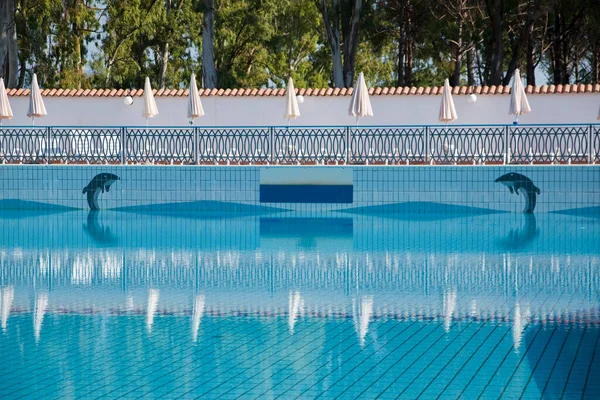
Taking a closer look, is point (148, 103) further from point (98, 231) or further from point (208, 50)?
point (208, 50)

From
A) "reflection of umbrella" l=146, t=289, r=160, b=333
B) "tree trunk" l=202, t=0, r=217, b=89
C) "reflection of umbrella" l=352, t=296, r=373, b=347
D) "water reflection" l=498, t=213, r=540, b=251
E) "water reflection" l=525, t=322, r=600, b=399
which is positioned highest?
"tree trunk" l=202, t=0, r=217, b=89

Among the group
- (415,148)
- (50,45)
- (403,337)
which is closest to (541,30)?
(415,148)

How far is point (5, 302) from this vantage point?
8.38 m

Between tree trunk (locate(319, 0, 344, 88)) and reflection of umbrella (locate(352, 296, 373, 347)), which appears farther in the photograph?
tree trunk (locate(319, 0, 344, 88))

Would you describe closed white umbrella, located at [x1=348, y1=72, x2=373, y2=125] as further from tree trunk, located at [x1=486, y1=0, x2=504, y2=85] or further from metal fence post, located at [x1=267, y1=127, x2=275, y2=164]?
tree trunk, located at [x1=486, y1=0, x2=504, y2=85]

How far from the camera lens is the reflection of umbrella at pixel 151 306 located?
7391mm

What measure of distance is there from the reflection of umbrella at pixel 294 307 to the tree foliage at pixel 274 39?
57.9 feet

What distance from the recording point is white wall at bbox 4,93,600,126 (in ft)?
65.6

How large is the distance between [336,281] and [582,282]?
8.57ft

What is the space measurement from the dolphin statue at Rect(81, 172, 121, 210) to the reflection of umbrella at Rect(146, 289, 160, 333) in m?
9.97

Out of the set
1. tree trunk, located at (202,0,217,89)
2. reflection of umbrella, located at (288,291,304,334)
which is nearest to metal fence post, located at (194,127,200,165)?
tree trunk, located at (202,0,217,89)

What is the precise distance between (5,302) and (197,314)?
196cm

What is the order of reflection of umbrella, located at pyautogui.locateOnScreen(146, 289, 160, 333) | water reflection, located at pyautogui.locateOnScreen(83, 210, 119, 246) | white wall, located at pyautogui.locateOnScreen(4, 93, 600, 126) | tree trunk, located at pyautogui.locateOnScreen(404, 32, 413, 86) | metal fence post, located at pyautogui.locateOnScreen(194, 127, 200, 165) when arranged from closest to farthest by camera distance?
1. reflection of umbrella, located at pyautogui.locateOnScreen(146, 289, 160, 333)
2. water reflection, located at pyautogui.locateOnScreen(83, 210, 119, 246)
3. metal fence post, located at pyautogui.locateOnScreen(194, 127, 200, 165)
4. white wall, located at pyautogui.locateOnScreen(4, 93, 600, 126)
5. tree trunk, located at pyautogui.locateOnScreen(404, 32, 413, 86)

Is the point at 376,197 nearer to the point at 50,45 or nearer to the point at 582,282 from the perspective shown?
the point at 582,282
